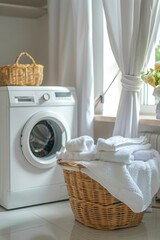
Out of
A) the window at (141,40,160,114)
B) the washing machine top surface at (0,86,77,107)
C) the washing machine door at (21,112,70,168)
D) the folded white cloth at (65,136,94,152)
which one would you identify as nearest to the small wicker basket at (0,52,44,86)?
the washing machine top surface at (0,86,77,107)

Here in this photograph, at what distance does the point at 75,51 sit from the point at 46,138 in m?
0.76

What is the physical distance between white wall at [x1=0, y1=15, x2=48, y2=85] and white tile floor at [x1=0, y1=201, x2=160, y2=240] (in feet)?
5.59

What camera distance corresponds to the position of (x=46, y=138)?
3.10 metres

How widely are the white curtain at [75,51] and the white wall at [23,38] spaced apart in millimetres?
527

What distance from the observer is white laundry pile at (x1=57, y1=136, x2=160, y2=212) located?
222cm

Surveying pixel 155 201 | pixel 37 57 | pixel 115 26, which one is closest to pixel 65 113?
pixel 115 26

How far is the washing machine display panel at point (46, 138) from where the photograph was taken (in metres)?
3.04

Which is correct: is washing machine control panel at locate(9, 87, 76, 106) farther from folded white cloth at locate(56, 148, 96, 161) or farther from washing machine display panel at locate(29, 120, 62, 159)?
folded white cloth at locate(56, 148, 96, 161)

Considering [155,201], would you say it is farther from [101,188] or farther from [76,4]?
[76,4]

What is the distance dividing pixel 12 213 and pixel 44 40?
6.53 ft

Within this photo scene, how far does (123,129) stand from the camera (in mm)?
2816

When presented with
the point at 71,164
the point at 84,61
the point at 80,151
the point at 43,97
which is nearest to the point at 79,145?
the point at 80,151

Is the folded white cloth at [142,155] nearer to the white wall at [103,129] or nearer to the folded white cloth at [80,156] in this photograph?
the folded white cloth at [80,156]

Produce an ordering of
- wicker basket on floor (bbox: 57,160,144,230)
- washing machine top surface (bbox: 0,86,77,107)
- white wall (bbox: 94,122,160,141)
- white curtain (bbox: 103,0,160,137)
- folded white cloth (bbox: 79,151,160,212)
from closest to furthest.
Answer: folded white cloth (bbox: 79,151,160,212)
wicker basket on floor (bbox: 57,160,144,230)
white curtain (bbox: 103,0,160,137)
washing machine top surface (bbox: 0,86,77,107)
white wall (bbox: 94,122,160,141)
